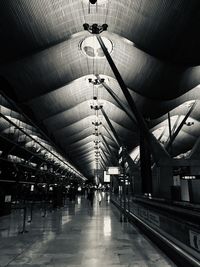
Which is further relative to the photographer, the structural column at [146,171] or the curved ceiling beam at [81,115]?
the curved ceiling beam at [81,115]

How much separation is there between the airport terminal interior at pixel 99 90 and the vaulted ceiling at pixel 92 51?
0.26 ft

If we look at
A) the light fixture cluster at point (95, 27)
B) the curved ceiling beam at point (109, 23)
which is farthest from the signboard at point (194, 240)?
the light fixture cluster at point (95, 27)

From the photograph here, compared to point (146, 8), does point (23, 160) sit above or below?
below

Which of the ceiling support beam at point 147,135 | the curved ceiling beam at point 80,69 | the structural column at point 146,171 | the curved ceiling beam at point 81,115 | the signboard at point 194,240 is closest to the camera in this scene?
the signboard at point 194,240

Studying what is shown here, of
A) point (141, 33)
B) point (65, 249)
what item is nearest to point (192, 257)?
point (65, 249)

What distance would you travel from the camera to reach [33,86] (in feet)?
74.3

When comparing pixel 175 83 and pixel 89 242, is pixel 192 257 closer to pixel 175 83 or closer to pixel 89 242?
pixel 89 242

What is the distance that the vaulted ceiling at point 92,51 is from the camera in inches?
570

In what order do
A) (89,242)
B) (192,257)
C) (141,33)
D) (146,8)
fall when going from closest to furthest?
(192,257) < (89,242) < (146,8) < (141,33)

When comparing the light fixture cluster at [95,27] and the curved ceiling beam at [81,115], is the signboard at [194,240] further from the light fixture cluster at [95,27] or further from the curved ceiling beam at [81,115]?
the curved ceiling beam at [81,115]

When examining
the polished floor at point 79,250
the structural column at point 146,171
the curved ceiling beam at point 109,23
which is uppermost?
the curved ceiling beam at point 109,23

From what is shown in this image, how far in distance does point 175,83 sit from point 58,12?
1253 cm

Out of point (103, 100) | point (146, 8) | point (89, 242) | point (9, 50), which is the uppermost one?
point (103, 100)

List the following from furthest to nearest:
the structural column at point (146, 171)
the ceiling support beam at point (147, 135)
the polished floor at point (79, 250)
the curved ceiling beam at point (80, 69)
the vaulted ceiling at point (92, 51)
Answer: the structural column at point (146, 171), the curved ceiling beam at point (80, 69), the ceiling support beam at point (147, 135), the vaulted ceiling at point (92, 51), the polished floor at point (79, 250)
